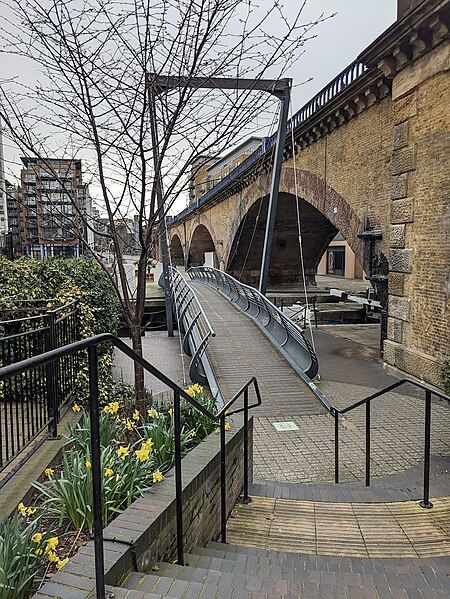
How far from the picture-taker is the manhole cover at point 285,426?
276 inches

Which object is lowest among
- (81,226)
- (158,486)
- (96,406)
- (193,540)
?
(193,540)

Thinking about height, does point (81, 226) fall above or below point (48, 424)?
above

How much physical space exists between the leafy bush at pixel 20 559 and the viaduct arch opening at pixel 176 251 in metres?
58.4

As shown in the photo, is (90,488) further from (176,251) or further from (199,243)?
(176,251)

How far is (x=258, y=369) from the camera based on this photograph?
9773mm

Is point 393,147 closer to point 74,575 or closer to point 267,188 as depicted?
point 74,575

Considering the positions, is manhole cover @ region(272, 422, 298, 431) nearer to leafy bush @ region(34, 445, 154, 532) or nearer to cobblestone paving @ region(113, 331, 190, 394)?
cobblestone paving @ region(113, 331, 190, 394)

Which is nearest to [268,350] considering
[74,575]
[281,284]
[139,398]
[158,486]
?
[139,398]

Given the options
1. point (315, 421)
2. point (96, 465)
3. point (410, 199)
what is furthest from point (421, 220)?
point (96, 465)

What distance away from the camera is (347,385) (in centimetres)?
952

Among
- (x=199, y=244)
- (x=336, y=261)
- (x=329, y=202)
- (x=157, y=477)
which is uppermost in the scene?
(x=199, y=244)

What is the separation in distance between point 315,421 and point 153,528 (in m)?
5.41

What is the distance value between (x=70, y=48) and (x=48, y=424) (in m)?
3.45

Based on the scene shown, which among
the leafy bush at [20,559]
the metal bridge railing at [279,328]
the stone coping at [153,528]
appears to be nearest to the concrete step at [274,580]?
the stone coping at [153,528]
